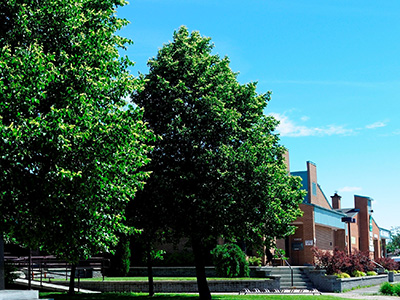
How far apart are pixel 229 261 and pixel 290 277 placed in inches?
177

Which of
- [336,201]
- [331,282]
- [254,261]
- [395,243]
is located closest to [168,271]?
[254,261]

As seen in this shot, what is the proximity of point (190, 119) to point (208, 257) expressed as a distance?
16657 mm

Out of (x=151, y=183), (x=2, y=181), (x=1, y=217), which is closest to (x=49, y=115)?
(x=2, y=181)

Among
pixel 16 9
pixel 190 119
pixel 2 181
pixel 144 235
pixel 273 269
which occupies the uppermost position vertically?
pixel 16 9

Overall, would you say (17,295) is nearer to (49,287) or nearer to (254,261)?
(49,287)

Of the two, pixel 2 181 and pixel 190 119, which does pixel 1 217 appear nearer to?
pixel 2 181

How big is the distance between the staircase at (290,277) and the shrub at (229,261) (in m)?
2.16

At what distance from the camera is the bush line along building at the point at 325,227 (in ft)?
139

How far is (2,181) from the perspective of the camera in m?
14.0

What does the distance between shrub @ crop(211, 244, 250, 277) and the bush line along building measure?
38.6 ft

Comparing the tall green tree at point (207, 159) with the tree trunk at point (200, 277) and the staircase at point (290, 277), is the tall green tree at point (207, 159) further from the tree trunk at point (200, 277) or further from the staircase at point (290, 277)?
the staircase at point (290, 277)

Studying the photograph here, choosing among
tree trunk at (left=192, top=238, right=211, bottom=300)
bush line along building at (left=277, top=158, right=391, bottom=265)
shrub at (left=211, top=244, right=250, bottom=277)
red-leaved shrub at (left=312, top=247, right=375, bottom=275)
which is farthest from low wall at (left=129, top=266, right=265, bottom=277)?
tree trunk at (left=192, top=238, right=211, bottom=300)

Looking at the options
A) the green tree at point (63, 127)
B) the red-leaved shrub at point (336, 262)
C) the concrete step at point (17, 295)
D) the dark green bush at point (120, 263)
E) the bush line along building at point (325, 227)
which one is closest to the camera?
the concrete step at point (17, 295)

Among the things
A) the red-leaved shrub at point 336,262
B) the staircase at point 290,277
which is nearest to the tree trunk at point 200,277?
the staircase at point 290,277
